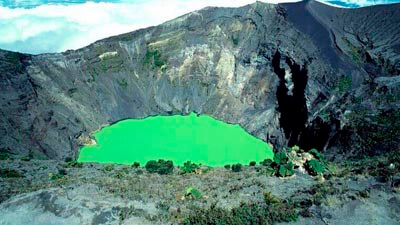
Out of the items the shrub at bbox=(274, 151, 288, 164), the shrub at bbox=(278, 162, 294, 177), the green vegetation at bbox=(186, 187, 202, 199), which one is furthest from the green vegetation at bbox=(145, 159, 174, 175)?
A: the green vegetation at bbox=(186, 187, 202, 199)

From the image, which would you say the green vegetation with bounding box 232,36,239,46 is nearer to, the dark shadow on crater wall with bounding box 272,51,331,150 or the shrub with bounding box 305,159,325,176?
the dark shadow on crater wall with bounding box 272,51,331,150

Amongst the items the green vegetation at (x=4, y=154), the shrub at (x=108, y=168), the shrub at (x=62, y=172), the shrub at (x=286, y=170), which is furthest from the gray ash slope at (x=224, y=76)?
the shrub at (x=286, y=170)

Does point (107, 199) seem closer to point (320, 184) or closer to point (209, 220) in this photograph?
point (209, 220)

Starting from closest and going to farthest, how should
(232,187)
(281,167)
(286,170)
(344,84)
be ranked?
(232,187)
(286,170)
(281,167)
(344,84)

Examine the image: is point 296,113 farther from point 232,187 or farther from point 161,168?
point 232,187

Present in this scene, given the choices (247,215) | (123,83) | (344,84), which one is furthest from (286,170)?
(123,83)

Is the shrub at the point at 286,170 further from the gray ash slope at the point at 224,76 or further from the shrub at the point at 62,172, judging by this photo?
the gray ash slope at the point at 224,76
